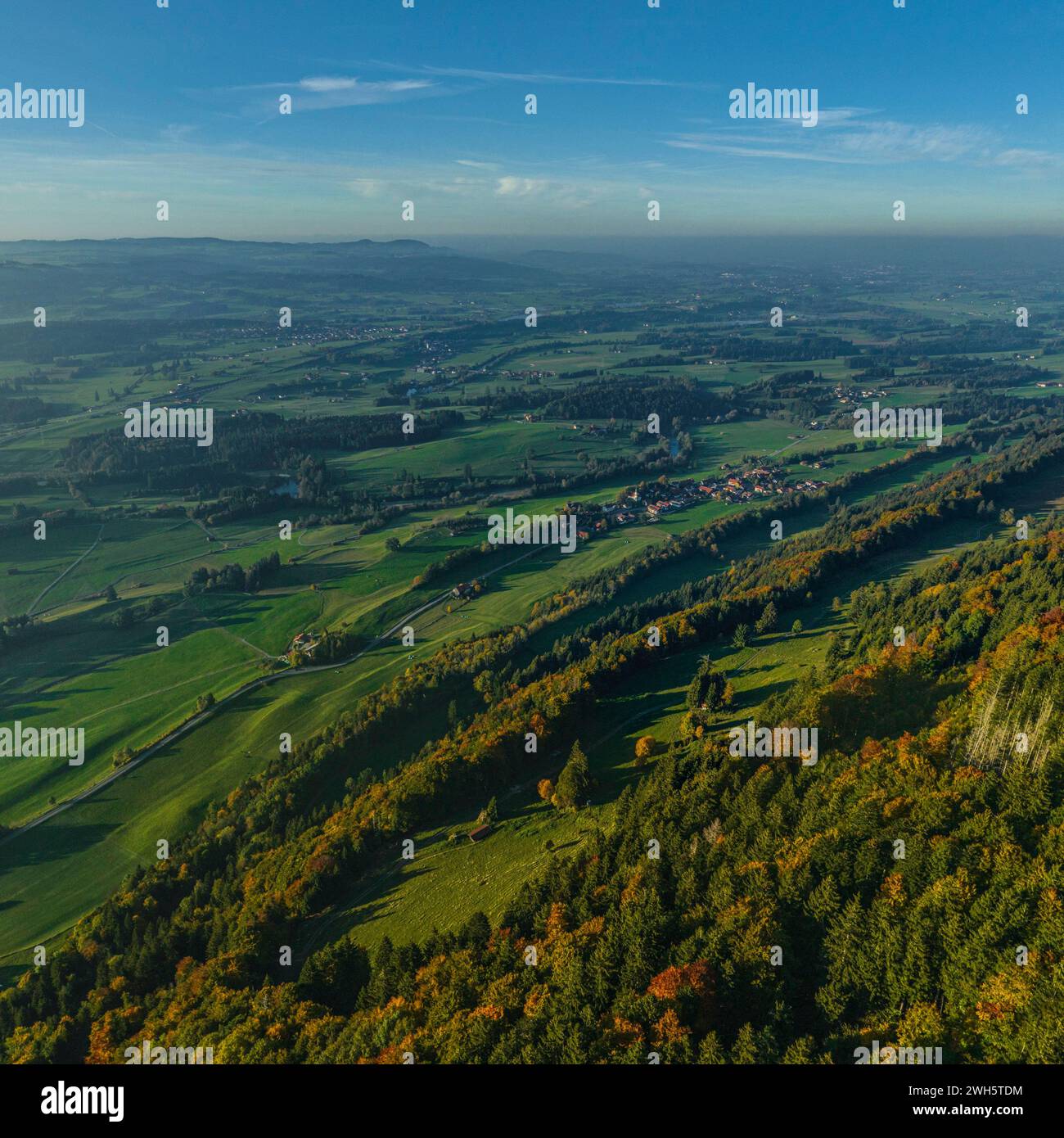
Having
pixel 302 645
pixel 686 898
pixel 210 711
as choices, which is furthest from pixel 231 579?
pixel 686 898

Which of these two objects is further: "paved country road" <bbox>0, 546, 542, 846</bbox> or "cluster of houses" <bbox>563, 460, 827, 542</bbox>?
"cluster of houses" <bbox>563, 460, 827, 542</bbox>

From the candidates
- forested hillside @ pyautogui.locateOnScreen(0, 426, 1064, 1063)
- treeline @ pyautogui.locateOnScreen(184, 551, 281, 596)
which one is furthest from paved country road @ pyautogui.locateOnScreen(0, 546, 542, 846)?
treeline @ pyautogui.locateOnScreen(184, 551, 281, 596)

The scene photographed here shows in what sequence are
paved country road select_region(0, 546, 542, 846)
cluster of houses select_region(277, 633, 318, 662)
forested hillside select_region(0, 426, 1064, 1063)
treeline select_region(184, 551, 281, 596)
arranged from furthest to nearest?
treeline select_region(184, 551, 281, 596), cluster of houses select_region(277, 633, 318, 662), paved country road select_region(0, 546, 542, 846), forested hillside select_region(0, 426, 1064, 1063)

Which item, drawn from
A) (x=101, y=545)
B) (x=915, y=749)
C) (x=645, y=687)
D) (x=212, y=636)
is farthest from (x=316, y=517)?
(x=915, y=749)

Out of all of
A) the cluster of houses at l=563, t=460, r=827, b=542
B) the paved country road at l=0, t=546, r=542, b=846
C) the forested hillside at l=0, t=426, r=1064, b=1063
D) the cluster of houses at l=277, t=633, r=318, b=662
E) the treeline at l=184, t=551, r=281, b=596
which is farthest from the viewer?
the cluster of houses at l=563, t=460, r=827, b=542

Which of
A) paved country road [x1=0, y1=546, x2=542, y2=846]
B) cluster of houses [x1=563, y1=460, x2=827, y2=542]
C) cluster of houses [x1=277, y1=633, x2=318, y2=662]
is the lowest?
paved country road [x1=0, y1=546, x2=542, y2=846]

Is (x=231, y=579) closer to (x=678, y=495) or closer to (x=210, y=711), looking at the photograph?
(x=210, y=711)

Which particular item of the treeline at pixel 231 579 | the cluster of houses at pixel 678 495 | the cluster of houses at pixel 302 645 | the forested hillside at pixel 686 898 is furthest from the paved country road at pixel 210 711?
the cluster of houses at pixel 678 495

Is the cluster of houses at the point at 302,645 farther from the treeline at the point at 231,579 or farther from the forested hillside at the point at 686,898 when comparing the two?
the forested hillside at the point at 686,898

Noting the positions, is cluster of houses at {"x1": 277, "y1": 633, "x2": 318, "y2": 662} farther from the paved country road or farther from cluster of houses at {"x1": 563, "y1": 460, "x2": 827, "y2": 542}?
cluster of houses at {"x1": 563, "y1": 460, "x2": 827, "y2": 542}
